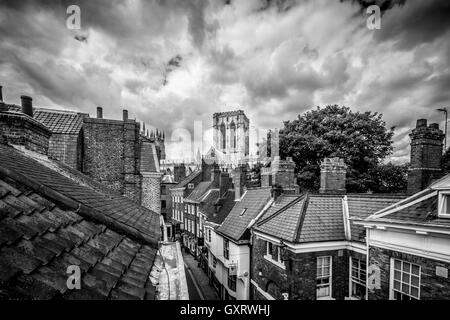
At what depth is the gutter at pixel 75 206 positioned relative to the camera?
10.4 feet

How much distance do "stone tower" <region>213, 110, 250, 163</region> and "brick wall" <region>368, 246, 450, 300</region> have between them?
262 feet

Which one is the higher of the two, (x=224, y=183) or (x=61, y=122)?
(x=61, y=122)

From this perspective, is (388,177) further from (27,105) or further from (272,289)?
(27,105)

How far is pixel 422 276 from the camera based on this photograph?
614cm

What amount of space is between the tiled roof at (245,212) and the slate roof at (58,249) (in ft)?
32.3

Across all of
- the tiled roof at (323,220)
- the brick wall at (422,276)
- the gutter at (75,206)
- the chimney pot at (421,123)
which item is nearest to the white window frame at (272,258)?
the tiled roof at (323,220)

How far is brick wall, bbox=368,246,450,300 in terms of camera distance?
5.66 metres

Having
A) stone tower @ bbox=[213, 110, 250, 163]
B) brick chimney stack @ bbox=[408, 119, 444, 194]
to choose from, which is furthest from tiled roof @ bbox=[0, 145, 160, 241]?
stone tower @ bbox=[213, 110, 250, 163]

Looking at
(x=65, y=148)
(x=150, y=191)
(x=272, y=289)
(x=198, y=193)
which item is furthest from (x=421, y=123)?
(x=198, y=193)

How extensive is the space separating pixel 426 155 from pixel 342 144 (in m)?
9.57

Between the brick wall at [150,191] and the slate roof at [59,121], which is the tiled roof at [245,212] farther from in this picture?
the slate roof at [59,121]

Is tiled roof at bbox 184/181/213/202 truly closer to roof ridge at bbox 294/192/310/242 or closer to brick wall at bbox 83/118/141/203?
brick wall at bbox 83/118/141/203
